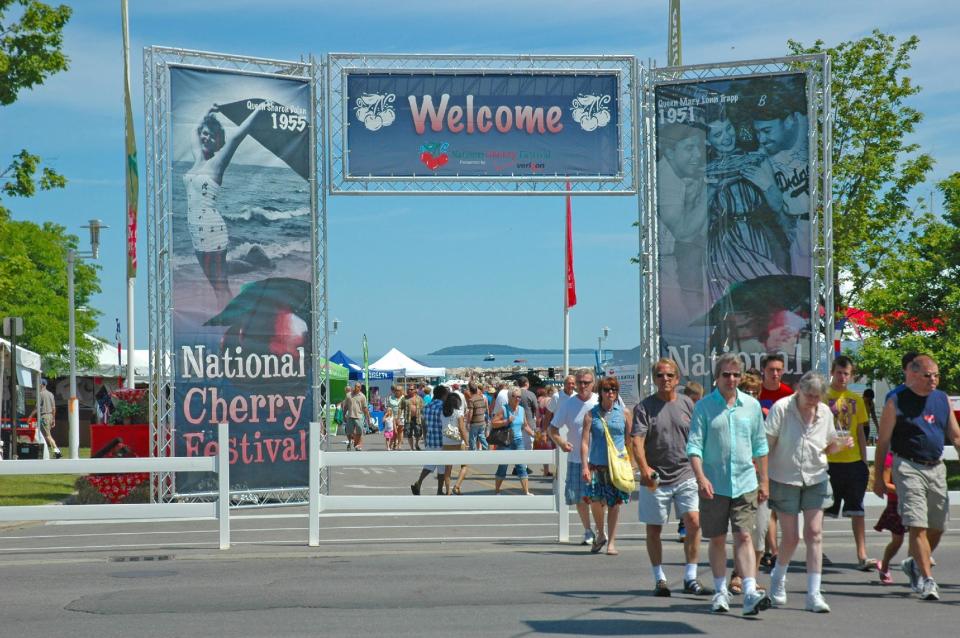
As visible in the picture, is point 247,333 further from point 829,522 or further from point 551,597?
point 551,597

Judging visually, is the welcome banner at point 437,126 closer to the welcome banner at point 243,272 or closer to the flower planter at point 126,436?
the welcome banner at point 243,272

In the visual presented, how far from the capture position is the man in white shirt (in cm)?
1279

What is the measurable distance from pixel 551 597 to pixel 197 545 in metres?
5.43

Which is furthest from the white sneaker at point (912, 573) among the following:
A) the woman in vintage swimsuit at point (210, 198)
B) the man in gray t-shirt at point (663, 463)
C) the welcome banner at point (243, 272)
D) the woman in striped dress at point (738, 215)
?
the woman in vintage swimsuit at point (210, 198)

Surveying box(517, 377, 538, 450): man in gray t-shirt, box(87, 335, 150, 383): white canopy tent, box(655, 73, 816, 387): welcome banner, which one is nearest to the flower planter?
box(517, 377, 538, 450): man in gray t-shirt

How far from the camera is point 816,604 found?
9.01 meters

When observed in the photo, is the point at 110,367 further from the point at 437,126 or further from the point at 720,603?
the point at 720,603

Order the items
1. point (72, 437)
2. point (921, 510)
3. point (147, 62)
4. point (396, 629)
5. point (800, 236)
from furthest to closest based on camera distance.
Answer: point (72, 437), point (800, 236), point (147, 62), point (921, 510), point (396, 629)

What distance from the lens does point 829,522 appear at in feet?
52.5

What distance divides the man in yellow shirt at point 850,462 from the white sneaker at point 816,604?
2160mm

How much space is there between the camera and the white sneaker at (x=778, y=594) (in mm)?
9234

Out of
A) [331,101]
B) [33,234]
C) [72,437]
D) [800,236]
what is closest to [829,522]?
[800,236]

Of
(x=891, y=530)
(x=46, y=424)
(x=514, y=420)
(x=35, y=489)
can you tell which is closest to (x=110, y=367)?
(x=46, y=424)

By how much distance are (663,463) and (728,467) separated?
1137 mm
